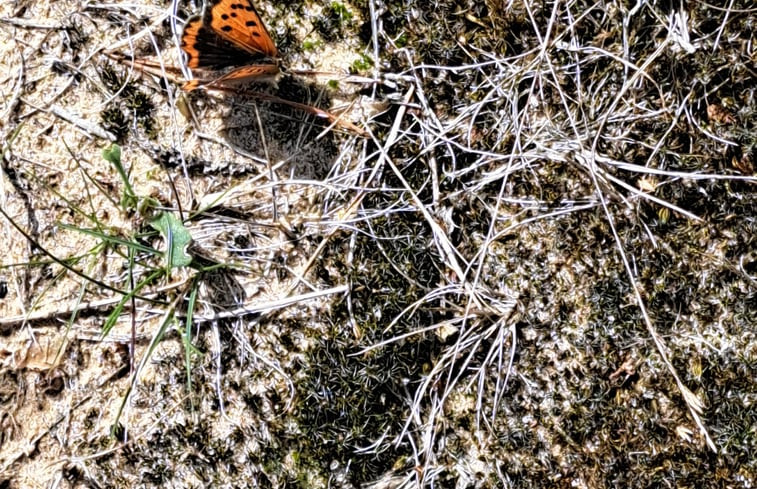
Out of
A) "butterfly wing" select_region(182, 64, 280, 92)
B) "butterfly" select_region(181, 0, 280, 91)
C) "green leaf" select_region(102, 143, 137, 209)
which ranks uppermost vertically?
"butterfly" select_region(181, 0, 280, 91)

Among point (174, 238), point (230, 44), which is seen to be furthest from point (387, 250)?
point (230, 44)

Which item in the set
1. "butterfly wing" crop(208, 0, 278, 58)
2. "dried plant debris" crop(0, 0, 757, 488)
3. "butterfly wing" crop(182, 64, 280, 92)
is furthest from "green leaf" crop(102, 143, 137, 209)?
"butterfly wing" crop(208, 0, 278, 58)

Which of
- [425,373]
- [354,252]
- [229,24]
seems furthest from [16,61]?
[425,373]

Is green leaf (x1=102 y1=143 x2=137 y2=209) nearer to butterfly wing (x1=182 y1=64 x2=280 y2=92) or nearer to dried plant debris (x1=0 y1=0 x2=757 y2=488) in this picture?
dried plant debris (x1=0 y1=0 x2=757 y2=488)

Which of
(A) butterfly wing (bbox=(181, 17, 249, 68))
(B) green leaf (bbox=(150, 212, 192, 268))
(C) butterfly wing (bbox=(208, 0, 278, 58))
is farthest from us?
(B) green leaf (bbox=(150, 212, 192, 268))

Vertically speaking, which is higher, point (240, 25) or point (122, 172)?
point (240, 25)

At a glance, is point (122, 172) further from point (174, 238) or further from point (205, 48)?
point (205, 48)
